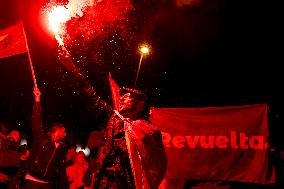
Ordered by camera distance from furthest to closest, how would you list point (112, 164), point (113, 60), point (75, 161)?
point (113, 60)
point (75, 161)
point (112, 164)

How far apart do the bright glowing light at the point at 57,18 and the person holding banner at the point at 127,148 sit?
3.18ft

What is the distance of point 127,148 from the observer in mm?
5121

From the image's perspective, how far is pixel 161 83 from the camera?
2094 centimetres

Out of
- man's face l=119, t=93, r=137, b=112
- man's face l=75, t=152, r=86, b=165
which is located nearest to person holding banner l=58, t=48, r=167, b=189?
man's face l=119, t=93, r=137, b=112

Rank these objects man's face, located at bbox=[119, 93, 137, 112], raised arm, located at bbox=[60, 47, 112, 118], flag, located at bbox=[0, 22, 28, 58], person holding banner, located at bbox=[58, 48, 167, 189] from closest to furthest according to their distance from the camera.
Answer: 1. person holding banner, located at bbox=[58, 48, 167, 189]
2. raised arm, located at bbox=[60, 47, 112, 118]
3. man's face, located at bbox=[119, 93, 137, 112]
4. flag, located at bbox=[0, 22, 28, 58]

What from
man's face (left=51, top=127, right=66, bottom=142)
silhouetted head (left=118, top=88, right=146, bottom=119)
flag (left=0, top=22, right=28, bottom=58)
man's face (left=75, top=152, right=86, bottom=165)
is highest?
flag (left=0, top=22, right=28, bottom=58)

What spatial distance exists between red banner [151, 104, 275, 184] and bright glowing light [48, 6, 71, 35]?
3459 millimetres

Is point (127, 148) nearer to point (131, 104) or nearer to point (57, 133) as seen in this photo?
point (131, 104)

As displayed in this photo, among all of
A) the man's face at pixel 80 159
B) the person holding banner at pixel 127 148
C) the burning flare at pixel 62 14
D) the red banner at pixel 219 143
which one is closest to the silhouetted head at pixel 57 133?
the person holding banner at pixel 127 148

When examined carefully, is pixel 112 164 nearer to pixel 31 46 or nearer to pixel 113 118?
pixel 113 118

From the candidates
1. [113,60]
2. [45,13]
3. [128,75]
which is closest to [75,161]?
[45,13]

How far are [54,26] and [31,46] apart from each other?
8.98 metres

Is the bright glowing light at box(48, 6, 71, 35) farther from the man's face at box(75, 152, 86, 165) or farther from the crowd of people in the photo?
the man's face at box(75, 152, 86, 165)

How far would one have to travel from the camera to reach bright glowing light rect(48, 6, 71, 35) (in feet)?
20.3
